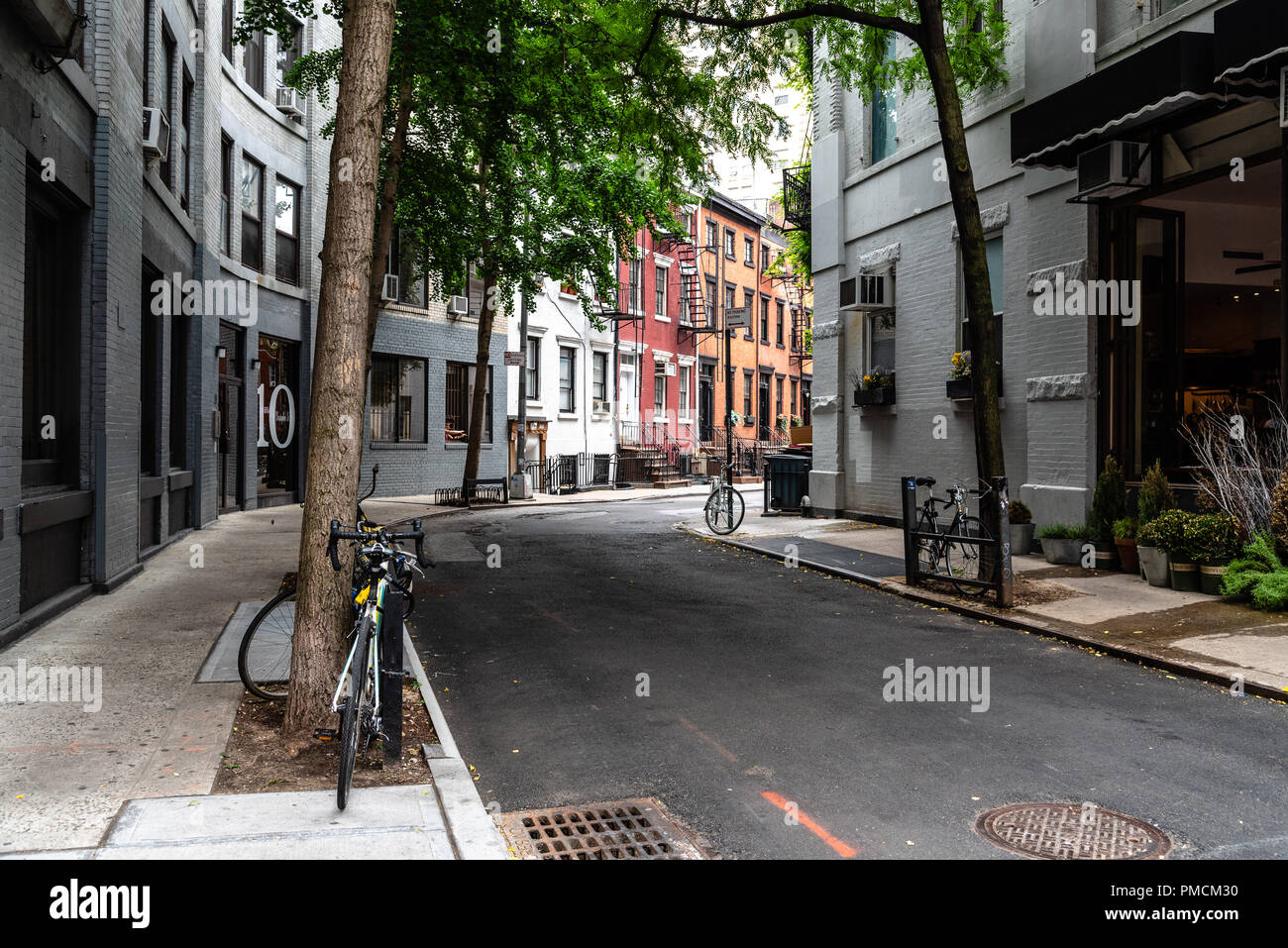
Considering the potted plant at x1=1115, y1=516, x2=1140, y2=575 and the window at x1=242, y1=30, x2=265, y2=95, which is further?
the window at x1=242, y1=30, x2=265, y2=95

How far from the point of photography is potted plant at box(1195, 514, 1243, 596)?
33.0 ft

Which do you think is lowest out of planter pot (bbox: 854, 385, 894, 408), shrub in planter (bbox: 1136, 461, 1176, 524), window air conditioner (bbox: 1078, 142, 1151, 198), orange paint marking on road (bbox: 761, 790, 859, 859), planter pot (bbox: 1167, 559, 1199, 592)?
orange paint marking on road (bbox: 761, 790, 859, 859)

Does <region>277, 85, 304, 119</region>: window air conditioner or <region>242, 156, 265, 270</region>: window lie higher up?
<region>277, 85, 304, 119</region>: window air conditioner

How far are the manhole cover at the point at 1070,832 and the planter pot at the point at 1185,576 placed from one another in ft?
21.6

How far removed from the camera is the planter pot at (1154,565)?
1072 cm

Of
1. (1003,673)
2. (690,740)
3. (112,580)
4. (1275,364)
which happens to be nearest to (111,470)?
(112,580)

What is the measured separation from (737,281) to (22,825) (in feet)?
144

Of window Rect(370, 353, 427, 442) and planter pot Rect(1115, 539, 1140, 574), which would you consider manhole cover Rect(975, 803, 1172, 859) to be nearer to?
planter pot Rect(1115, 539, 1140, 574)

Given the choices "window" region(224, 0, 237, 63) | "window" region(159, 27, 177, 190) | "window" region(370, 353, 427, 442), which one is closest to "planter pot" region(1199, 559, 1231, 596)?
"window" region(159, 27, 177, 190)

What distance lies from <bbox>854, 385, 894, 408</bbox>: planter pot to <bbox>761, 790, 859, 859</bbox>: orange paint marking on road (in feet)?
44.8

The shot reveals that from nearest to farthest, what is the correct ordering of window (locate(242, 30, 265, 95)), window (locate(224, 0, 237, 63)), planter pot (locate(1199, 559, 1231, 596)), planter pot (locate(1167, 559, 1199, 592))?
1. planter pot (locate(1199, 559, 1231, 596))
2. planter pot (locate(1167, 559, 1199, 592))
3. window (locate(224, 0, 237, 63))
4. window (locate(242, 30, 265, 95))

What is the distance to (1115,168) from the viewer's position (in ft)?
38.4
